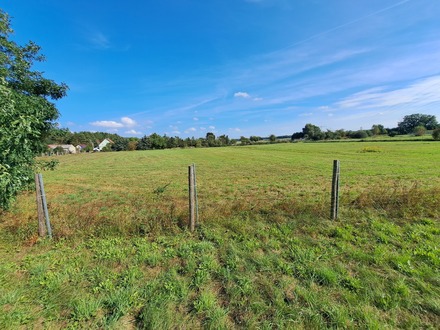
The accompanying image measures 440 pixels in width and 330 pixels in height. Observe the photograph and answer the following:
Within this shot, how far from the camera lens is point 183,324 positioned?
2.54 m

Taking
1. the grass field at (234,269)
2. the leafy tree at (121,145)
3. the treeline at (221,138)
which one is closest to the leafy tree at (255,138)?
the treeline at (221,138)

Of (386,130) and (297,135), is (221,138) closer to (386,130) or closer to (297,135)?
(297,135)

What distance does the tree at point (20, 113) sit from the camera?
405cm

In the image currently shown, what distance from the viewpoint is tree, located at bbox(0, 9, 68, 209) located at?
405 cm

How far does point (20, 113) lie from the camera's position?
4449 millimetres

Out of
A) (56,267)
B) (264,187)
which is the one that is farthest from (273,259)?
(264,187)

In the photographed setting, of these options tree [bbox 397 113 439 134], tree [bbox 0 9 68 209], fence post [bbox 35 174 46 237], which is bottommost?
fence post [bbox 35 174 46 237]

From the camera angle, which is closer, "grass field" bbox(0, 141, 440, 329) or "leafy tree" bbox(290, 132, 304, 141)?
"grass field" bbox(0, 141, 440, 329)

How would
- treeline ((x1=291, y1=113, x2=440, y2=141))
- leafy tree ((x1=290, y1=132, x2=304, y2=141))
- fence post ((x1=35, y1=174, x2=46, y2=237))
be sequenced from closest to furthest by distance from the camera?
fence post ((x1=35, y1=174, x2=46, y2=237)) < treeline ((x1=291, y1=113, x2=440, y2=141)) < leafy tree ((x1=290, y1=132, x2=304, y2=141))

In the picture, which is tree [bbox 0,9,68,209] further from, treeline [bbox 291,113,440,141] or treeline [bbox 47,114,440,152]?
treeline [bbox 291,113,440,141]

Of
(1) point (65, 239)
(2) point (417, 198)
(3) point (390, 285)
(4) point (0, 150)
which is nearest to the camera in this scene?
(3) point (390, 285)

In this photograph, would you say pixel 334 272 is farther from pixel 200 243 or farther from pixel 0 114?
pixel 0 114

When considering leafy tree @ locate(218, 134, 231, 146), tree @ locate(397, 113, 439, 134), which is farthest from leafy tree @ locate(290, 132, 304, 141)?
tree @ locate(397, 113, 439, 134)

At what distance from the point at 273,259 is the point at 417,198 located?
5.31m
